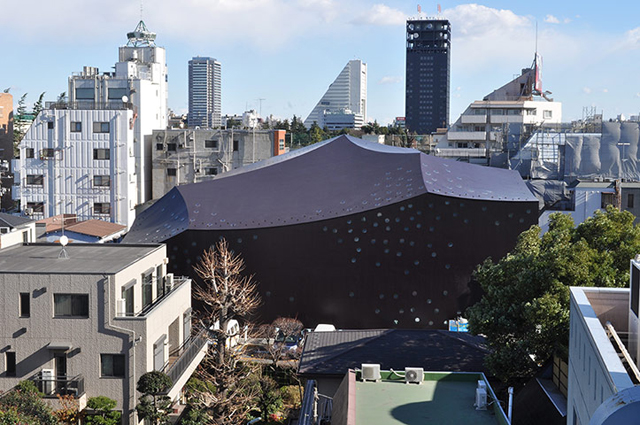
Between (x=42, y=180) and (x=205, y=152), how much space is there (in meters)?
9.99

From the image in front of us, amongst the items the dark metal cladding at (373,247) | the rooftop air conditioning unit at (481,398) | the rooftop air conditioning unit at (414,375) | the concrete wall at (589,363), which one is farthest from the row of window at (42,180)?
the concrete wall at (589,363)

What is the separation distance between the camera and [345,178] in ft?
101

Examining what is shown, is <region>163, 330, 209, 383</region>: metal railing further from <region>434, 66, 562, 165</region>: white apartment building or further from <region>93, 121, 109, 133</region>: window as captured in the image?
<region>434, 66, 562, 165</region>: white apartment building

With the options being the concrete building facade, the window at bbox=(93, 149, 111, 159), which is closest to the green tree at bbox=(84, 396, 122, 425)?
the window at bbox=(93, 149, 111, 159)

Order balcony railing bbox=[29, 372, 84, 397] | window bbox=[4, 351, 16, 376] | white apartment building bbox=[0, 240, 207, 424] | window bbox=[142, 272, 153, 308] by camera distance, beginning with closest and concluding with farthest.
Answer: balcony railing bbox=[29, 372, 84, 397], white apartment building bbox=[0, 240, 207, 424], window bbox=[4, 351, 16, 376], window bbox=[142, 272, 153, 308]

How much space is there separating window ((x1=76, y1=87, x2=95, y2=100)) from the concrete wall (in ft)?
151

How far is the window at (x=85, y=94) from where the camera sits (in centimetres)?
5288

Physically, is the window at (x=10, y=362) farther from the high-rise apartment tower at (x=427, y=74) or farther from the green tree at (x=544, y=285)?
the high-rise apartment tower at (x=427, y=74)

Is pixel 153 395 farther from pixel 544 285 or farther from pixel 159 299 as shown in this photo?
pixel 544 285

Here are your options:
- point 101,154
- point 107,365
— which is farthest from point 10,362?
point 101,154

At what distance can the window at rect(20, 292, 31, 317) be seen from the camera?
17.4 m

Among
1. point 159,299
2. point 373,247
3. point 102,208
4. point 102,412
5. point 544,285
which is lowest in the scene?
point 102,412

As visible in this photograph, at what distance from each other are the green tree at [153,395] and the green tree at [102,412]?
0.59 m

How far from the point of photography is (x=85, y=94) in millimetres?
53312
